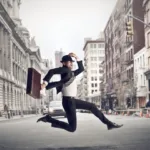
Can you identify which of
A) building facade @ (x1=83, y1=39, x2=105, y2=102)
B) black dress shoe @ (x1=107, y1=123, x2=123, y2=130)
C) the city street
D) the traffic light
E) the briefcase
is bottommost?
the city street

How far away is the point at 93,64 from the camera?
5047 millimetres

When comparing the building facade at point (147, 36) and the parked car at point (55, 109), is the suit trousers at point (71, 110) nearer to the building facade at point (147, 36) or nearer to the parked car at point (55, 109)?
the parked car at point (55, 109)

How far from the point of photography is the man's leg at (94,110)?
4.38 meters

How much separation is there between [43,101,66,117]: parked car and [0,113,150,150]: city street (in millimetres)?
190

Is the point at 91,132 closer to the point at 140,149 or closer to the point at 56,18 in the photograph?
the point at 140,149

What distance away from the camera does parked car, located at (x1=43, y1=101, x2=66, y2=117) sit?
4.52m

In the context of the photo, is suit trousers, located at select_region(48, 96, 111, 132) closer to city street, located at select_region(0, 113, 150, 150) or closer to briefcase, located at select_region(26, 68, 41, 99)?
city street, located at select_region(0, 113, 150, 150)

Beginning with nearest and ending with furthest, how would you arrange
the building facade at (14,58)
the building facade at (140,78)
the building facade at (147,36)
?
the building facade at (14,58) < the building facade at (147,36) < the building facade at (140,78)

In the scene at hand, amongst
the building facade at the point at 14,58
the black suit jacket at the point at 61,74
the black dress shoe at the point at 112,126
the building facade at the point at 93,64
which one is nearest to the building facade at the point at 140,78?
the building facade at the point at 93,64

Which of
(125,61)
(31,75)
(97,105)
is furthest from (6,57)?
(125,61)

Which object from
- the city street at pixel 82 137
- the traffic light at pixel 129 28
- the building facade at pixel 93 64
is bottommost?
the city street at pixel 82 137

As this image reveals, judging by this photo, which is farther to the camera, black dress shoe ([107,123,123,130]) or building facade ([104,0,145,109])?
building facade ([104,0,145,109])

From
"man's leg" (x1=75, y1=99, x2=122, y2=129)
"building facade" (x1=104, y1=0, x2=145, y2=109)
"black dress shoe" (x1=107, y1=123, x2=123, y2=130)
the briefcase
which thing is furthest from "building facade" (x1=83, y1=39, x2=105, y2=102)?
the briefcase

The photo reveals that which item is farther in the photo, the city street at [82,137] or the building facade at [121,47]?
the building facade at [121,47]
